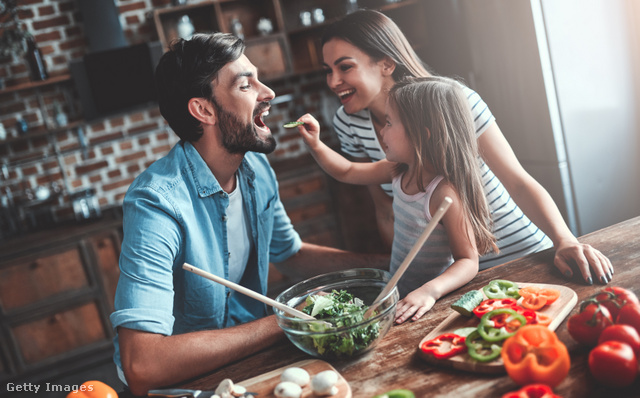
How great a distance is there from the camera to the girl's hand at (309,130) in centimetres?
141

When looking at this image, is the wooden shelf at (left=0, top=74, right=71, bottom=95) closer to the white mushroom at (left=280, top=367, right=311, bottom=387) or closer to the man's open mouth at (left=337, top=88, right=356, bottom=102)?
the man's open mouth at (left=337, top=88, right=356, bottom=102)

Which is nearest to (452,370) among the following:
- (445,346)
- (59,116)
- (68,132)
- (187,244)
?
(445,346)

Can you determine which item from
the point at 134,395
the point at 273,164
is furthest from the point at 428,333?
the point at 273,164

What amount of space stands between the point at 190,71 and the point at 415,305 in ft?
2.72

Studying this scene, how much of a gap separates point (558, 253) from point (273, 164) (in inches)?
102

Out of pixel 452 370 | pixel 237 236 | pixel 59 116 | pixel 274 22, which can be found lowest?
Answer: pixel 452 370

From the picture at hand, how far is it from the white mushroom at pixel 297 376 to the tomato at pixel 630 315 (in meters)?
0.49

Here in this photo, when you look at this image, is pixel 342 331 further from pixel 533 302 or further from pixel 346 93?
pixel 346 93

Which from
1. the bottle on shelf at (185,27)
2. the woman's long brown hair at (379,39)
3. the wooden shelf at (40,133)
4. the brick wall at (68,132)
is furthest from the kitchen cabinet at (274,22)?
the woman's long brown hair at (379,39)

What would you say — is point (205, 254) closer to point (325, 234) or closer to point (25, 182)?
point (325, 234)

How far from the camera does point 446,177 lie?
1.18m

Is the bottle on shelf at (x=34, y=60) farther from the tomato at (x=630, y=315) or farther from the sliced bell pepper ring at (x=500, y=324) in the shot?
the tomato at (x=630, y=315)

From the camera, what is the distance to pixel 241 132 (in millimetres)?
1389

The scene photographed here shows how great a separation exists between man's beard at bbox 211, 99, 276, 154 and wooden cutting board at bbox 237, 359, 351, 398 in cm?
65
